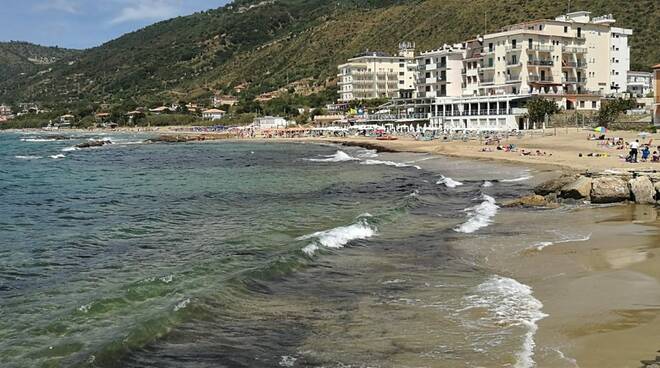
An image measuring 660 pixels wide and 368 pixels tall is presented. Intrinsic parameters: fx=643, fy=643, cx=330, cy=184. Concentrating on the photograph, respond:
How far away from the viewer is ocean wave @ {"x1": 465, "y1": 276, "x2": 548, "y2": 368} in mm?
9273

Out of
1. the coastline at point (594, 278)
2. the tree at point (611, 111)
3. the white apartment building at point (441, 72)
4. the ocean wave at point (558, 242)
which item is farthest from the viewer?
the white apartment building at point (441, 72)

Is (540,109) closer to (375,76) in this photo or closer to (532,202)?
(532,202)

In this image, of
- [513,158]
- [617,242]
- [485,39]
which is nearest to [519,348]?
[617,242]

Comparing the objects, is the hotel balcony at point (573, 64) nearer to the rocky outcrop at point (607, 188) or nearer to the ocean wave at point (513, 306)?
the rocky outcrop at point (607, 188)

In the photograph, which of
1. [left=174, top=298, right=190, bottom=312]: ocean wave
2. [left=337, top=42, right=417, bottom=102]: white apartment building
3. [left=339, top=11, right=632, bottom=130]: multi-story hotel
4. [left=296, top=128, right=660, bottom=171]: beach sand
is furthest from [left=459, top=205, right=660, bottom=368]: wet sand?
[left=337, top=42, right=417, bottom=102]: white apartment building

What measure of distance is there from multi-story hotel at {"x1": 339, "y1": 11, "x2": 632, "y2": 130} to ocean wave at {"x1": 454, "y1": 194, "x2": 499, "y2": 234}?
4435cm

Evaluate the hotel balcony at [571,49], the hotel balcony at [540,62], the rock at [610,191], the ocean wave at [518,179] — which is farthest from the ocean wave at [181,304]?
the hotel balcony at [571,49]

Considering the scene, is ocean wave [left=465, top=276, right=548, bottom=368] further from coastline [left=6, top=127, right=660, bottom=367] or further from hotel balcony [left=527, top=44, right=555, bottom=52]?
hotel balcony [left=527, top=44, right=555, bottom=52]

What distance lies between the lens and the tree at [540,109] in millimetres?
62781

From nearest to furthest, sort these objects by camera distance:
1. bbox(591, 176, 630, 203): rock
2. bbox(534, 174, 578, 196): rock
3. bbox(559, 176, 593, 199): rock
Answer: bbox(591, 176, 630, 203): rock, bbox(559, 176, 593, 199): rock, bbox(534, 174, 578, 196): rock

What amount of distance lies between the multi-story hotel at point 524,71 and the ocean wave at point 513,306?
5627cm

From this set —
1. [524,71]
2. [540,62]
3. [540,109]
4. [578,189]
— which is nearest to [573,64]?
[540,62]

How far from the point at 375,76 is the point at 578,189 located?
337ft

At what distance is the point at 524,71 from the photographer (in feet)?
233
